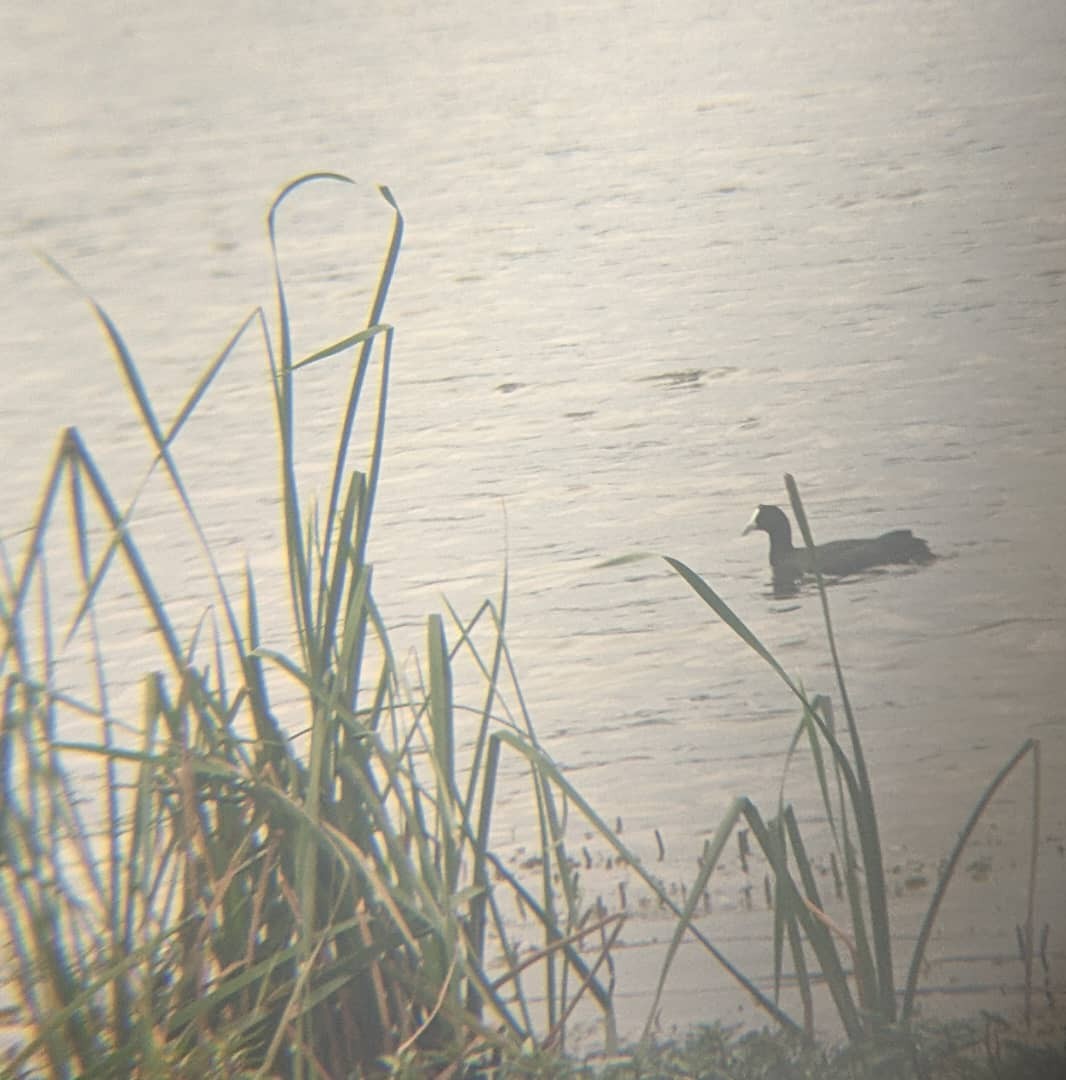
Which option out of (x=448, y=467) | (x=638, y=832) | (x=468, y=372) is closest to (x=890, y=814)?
(x=638, y=832)

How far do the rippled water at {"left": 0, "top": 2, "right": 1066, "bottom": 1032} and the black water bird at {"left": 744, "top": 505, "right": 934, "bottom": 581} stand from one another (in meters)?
0.03

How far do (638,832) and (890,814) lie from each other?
218 millimetres

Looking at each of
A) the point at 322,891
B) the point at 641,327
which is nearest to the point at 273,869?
the point at 322,891

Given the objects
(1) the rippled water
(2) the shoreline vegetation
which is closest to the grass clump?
(2) the shoreline vegetation

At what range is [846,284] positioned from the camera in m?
3.38

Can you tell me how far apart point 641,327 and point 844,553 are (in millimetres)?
1051

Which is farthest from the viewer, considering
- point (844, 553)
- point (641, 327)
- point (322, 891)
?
point (641, 327)

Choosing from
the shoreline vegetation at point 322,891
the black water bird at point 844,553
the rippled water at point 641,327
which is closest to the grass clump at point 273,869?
the shoreline vegetation at point 322,891

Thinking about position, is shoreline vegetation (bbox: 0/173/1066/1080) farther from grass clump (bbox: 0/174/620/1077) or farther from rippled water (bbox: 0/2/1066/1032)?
rippled water (bbox: 0/2/1066/1032)

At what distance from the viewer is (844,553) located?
7.77ft

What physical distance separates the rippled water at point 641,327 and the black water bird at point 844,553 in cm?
3

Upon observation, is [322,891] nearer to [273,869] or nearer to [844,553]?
[273,869]

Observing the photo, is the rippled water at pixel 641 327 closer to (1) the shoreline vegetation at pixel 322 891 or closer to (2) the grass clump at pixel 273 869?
(1) the shoreline vegetation at pixel 322 891

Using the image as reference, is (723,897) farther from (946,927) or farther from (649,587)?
(649,587)
